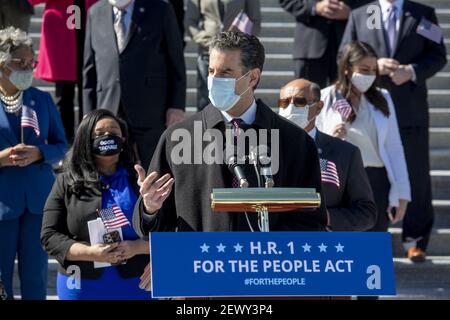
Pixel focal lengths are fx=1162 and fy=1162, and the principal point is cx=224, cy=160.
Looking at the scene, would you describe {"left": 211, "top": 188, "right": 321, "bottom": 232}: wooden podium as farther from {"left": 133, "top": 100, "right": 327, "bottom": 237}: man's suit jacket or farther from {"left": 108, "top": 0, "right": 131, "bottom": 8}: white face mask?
{"left": 108, "top": 0, "right": 131, "bottom": 8}: white face mask

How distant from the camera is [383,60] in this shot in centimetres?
860

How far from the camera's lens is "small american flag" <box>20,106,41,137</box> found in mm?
7254

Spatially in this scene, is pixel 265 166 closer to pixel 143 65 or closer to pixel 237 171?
pixel 237 171

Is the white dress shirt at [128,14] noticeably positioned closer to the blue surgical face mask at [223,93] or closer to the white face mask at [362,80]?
the white face mask at [362,80]

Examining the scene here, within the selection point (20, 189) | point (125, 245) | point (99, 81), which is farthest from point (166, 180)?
point (99, 81)

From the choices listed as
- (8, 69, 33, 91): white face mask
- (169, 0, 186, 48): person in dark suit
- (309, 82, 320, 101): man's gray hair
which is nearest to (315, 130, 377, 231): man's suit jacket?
(309, 82, 320, 101): man's gray hair

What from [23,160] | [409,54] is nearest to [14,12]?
[23,160]

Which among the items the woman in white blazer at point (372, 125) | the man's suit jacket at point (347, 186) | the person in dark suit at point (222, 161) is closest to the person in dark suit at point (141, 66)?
the woman in white blazer at point (372, 125)

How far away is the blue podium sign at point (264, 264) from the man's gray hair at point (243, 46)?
1073 millimetres

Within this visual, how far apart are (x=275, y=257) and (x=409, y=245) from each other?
5.07m

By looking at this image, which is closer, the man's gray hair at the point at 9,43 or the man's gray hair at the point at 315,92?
the man's gray hair at the point at 315,92

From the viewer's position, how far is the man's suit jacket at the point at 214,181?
4.44m

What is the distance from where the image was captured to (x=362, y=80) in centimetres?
767

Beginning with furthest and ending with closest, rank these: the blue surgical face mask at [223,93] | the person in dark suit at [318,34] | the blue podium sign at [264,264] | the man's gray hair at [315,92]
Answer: the person in dark suit at [318,34]
the man's gray hair at [315,92]
the blue surgical face mask at [223,93]
the blue podium sign at [264,264]
